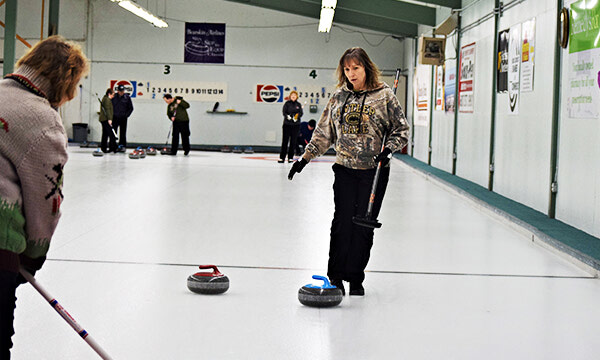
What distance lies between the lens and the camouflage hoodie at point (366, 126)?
476 centimetres

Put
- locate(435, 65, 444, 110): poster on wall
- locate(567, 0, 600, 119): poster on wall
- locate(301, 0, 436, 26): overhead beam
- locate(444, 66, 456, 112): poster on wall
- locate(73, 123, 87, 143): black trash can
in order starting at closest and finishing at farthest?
locate(567, 0, 600, 119): poster on wall → locate(444, 66, 456, 112): poster on wall → locate(435, 65, 444, 110): poster on wall → locate(301, 0, 436, 26): overhead beam → locate(73, 123, 87, 143): black trash can

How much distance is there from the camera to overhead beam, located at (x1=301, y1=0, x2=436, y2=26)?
1694cm

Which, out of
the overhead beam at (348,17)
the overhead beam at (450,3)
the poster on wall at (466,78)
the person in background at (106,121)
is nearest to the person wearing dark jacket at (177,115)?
the person in background at (106,121)

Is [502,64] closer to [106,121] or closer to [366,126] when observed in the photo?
[366,126]

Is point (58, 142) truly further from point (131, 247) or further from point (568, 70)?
point (568, 70)

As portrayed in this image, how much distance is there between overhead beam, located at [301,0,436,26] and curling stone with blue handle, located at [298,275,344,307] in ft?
43.4

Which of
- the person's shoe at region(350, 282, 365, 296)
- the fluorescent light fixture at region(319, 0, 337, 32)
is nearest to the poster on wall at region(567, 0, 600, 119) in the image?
the person's shoe at region(350, 282, 365, 296)

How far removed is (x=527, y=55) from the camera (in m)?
9.28

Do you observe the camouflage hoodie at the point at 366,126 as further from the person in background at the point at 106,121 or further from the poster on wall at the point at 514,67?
the person in background at the point at 106,121

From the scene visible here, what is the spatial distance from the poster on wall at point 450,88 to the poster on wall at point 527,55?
459 cm

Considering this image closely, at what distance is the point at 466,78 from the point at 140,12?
1011 cm

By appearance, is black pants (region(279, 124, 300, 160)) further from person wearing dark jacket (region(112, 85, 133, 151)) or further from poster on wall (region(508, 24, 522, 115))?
poster on wall (region(508, 24, 522, 115))

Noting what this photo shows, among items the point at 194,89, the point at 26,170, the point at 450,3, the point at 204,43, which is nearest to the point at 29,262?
the point at 26,170

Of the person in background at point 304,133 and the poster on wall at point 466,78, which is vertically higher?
the poster on wall at point 466,78
